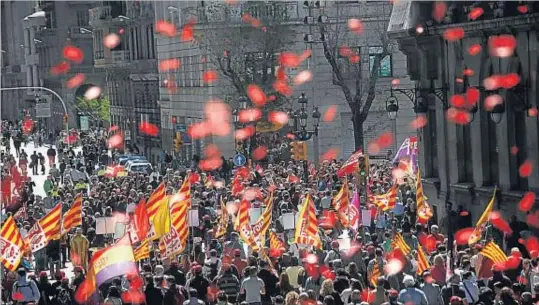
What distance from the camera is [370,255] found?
23.7 metres

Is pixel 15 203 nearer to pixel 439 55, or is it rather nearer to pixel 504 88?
pixel 439 55

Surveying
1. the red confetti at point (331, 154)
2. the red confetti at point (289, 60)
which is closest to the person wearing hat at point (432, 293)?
the red confetti at point (331, 154)

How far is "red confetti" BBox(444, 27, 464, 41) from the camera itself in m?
35.2

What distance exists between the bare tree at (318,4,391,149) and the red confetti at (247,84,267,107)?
2786mm

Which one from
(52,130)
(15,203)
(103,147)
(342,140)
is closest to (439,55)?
(15,203)

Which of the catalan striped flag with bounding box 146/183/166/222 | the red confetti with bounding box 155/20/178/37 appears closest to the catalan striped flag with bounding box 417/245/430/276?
the catalan striped flag with bounding box 146/183/166/222

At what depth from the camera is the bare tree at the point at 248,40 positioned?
59938mm

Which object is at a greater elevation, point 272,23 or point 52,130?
point 272,23

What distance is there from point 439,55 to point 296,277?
52.2ft

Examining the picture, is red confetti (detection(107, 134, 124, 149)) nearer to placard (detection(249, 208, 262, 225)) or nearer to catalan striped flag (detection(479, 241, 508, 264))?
placard (detection(249, 208, 262, 225))

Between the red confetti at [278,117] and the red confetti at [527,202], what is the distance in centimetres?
2861

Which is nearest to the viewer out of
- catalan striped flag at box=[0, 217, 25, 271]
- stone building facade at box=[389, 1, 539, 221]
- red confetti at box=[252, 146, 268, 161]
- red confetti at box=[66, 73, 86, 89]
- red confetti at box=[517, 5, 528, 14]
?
catalan striped flag at box=[0, 217, 25, 271]

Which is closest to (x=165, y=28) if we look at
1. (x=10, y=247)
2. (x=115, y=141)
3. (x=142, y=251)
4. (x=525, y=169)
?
(x=115, y=141)

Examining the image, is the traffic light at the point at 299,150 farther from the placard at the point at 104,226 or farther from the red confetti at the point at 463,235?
the placard at the point at 104,226
